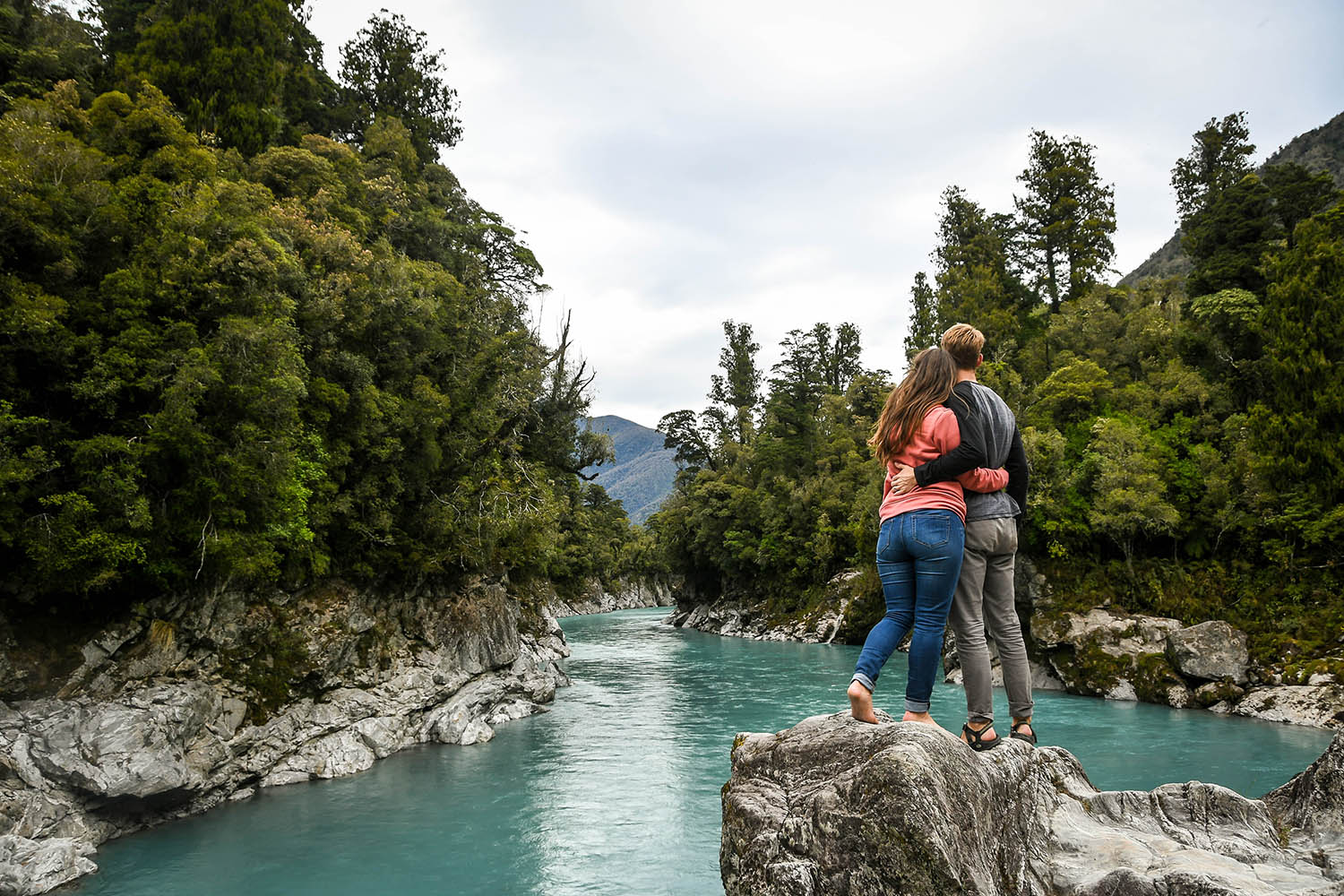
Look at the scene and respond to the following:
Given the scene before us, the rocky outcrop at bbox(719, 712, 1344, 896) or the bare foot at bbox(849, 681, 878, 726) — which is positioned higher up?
the bare foot at bbox(849, 681, 878, 726)

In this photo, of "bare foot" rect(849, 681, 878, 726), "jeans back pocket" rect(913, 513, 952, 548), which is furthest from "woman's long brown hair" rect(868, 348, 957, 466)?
"bare foot" rect(849, 681, 878, 726)

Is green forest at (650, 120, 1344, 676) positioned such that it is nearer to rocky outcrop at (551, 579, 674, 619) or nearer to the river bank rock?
the river bank rock

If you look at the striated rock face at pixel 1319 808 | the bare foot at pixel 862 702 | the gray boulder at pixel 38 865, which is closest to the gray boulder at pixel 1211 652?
the striated rock face at pixel 1319 808

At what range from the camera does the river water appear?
365 inches

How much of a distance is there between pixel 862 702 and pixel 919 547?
948 millimetres

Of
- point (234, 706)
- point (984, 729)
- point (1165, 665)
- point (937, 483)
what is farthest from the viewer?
point (1165, 665)

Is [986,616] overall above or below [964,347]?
below

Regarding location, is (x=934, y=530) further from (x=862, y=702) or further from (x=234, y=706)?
(x=234, y=706)

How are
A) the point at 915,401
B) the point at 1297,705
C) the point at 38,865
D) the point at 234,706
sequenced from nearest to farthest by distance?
1. the point at 915,401
2. the point at 38,865
3. the point at 234,706
4. the point at 1297,705

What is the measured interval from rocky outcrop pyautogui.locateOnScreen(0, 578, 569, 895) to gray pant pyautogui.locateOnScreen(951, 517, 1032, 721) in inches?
415

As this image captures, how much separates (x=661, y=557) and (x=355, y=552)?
164 ft

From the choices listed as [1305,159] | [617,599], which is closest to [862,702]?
[617,599]

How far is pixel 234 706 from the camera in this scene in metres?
12.8

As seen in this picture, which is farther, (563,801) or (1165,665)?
(1165,665)
